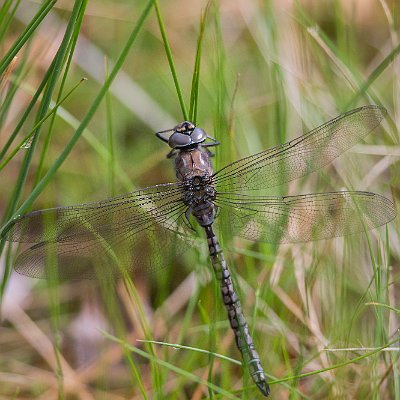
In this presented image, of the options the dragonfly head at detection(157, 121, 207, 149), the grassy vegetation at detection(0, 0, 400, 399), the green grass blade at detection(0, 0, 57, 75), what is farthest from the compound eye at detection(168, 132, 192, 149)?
the green grass blade at detection(0, 0, 57, 75)

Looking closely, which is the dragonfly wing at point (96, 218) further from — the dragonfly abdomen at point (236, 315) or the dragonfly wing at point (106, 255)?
the dragonfly abdomen at point (236, 315)

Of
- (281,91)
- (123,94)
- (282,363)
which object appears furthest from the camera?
(123,94)

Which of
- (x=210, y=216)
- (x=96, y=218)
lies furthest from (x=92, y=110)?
(x=210, y=216)

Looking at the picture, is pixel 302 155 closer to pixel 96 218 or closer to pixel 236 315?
pixel 236 315

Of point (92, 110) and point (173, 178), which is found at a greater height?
point (173, 178)

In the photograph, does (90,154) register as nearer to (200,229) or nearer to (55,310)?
(200,229)

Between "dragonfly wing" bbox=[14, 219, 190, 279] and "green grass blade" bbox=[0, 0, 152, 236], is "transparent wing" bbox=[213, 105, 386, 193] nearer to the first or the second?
"dragonfly wing" bbox=[14, 219, 190, 279]

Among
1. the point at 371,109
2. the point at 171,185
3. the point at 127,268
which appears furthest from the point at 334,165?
the point at 127,268
